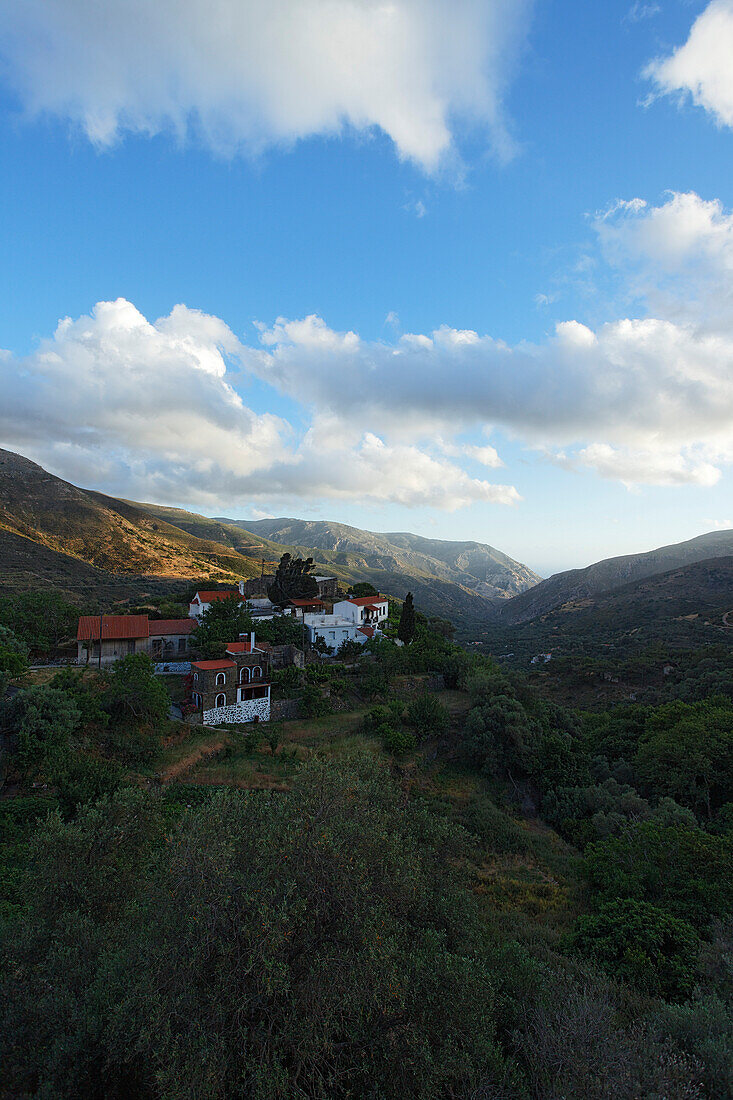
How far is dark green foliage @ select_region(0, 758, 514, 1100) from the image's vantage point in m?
5.97

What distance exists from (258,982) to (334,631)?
106ft

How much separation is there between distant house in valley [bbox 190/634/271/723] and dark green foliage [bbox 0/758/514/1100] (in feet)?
52.0

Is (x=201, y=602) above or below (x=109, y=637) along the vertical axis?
above

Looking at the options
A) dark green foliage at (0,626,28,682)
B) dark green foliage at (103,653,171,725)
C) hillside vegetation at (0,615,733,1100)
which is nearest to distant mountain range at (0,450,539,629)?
dark green foliage at (0,626,28,682)

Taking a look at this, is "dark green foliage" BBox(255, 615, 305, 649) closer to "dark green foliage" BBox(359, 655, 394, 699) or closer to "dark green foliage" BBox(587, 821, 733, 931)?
"dark green foliage" BBox(359, 655, 394, 699)

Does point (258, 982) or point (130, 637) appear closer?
point (258, 982)

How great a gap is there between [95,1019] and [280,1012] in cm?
314

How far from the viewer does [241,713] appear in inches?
1009

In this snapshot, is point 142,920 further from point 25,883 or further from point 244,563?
point 244,563

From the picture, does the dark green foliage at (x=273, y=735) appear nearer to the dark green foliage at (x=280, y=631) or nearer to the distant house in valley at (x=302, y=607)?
the dark green foliage at (x=280, y=631)

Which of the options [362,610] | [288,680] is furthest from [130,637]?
[362,610]

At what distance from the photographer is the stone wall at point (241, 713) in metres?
24.6

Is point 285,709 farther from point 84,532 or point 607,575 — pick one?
point 607,575

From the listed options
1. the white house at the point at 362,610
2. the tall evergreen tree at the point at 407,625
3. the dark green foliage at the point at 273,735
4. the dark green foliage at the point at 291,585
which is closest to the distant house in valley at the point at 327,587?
the dark green foliage at the point at 291,585
